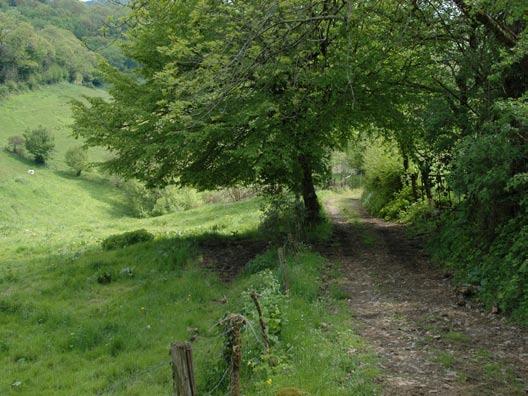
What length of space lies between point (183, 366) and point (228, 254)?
12.5 meters

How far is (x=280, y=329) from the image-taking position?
26.6ft

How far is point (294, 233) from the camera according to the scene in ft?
54.4

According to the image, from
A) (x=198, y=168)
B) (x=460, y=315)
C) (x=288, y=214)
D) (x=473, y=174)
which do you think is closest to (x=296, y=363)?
(x=460, y=315)

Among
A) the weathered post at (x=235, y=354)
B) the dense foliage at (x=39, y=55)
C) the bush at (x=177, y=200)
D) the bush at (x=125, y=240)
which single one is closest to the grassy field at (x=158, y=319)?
the weathered post at (x=235, y=354)

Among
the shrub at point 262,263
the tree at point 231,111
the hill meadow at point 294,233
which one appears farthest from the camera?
the shrub at point 262,263

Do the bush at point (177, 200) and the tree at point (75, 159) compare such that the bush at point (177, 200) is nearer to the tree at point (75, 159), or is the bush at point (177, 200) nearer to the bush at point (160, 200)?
the bush at point (160, 200)

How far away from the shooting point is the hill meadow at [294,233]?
7.59 meters

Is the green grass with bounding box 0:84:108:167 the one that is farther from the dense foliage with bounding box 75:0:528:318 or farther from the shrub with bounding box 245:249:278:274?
the shrub with bounding box 245:249:278:274

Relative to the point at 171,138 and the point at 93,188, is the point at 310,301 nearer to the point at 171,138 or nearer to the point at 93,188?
the point at 171,138

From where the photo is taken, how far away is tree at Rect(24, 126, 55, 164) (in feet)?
225

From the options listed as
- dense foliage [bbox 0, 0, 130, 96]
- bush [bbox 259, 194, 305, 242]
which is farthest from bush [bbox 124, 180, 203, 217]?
dense foliage [bbox 0, 0, 130, 96]

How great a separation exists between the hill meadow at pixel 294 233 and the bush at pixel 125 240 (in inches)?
4.5

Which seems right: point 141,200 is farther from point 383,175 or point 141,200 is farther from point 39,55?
point 39,55

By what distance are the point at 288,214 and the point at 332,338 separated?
337 inches
